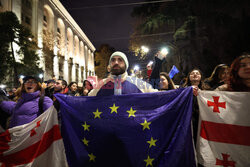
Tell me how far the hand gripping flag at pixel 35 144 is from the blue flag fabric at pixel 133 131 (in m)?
0.17

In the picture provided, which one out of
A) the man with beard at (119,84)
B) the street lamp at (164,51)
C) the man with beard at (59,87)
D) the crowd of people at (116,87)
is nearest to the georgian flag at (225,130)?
the crowd of people at (116,87)

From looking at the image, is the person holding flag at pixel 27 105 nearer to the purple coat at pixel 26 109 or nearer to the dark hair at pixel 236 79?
the purple coat at pixel 26 109

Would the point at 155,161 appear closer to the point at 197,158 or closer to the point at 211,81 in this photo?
the point at 197,158

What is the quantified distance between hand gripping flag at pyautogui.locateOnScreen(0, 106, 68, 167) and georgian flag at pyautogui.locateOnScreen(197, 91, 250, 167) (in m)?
2.29

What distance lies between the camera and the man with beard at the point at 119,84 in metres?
2.61

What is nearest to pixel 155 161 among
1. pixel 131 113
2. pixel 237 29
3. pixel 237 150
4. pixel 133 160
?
pixel 133 160

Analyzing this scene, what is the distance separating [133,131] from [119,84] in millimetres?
847

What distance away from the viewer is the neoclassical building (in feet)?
65.8

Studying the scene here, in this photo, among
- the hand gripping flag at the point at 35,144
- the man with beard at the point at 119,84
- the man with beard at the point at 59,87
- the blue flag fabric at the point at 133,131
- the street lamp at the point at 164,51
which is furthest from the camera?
the man with beard at the point at 59,87

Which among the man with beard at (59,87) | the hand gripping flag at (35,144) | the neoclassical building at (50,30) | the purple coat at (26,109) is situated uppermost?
the neoclassical building at (50,30)

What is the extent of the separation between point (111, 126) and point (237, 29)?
17.4 meters

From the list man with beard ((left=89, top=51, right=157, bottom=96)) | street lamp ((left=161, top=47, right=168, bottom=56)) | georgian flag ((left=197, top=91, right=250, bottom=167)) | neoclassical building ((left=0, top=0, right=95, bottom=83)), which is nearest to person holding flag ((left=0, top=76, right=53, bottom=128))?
man with beard ((left=89, top=51, right=157, bottom=96))

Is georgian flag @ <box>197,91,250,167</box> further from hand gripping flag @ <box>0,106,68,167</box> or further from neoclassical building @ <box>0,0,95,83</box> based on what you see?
neoclassical building @ <box>0,0,95,83</box>

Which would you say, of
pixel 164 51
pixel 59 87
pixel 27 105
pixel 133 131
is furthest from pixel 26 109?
pixel 164 51
